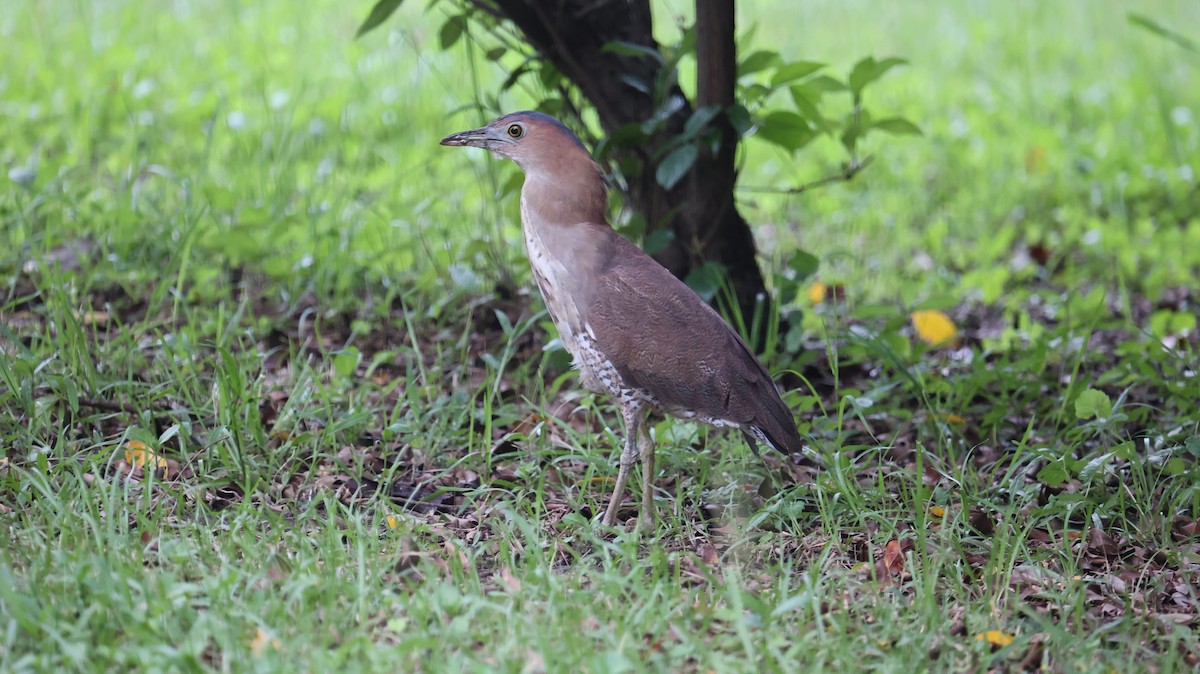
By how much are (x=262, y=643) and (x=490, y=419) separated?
1.29 meters

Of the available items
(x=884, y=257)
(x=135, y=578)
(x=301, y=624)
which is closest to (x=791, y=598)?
(x=301, y=624)

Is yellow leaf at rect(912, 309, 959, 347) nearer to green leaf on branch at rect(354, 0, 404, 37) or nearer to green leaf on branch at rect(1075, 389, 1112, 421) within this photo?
green leaf on branch at rect(1075, 389, 1112, 421)

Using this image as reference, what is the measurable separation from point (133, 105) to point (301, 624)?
183 inches


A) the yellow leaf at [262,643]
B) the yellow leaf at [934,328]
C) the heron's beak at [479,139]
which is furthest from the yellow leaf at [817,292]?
the yellow leaf at [262,643]

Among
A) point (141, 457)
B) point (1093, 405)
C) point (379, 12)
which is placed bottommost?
point (1093, 405)

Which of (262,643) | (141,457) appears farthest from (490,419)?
(262,643)

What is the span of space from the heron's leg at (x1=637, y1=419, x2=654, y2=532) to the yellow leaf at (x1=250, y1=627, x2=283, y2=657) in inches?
45.7

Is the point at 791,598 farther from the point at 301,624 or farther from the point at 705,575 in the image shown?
the point at 301,624

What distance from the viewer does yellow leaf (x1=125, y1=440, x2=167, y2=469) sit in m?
3.60

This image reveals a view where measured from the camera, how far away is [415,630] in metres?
2.89

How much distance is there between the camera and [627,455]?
12.0ft

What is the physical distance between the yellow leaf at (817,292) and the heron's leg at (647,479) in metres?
2.15

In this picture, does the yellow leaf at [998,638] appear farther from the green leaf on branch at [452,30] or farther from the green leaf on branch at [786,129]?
the green leaf on branch at [452,30]

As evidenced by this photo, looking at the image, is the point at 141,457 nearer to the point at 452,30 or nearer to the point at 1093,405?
the point at 452,30
